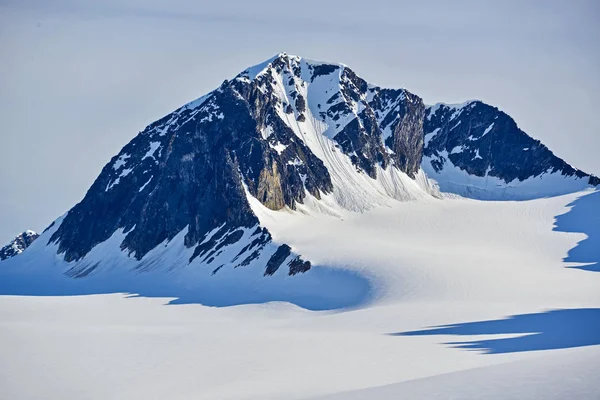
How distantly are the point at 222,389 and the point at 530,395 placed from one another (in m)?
21.4

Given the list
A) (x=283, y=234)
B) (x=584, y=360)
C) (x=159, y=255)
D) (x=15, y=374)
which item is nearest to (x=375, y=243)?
(x=283, y=234)

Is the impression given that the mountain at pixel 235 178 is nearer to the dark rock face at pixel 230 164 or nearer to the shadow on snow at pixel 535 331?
the dark rock face at pixel 230 164

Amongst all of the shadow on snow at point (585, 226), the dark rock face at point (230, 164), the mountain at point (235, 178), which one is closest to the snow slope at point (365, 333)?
the shadow on snow at point (585, 226)

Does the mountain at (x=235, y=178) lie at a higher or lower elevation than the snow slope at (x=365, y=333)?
higher

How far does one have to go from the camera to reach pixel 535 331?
6844cm

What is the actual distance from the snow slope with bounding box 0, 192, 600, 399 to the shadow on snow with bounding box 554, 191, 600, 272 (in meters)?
1.12

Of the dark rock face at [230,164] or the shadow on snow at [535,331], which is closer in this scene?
the shadow on snow at [535,331]

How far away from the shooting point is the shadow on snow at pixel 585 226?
132500mm

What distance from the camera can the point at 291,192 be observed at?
16350cm

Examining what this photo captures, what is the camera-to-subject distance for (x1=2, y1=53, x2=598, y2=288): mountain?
498 feet

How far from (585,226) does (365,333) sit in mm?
99005

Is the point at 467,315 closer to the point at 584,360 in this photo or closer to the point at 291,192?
the point at 584,360

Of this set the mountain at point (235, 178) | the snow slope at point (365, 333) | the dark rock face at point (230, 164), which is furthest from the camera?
the dark rock face at point (230, 164)

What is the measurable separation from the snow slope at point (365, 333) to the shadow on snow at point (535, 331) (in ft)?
0.55
